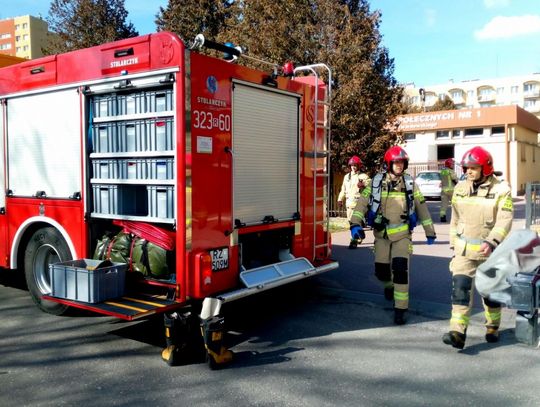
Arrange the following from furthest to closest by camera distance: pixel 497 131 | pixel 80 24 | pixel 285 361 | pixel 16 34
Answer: pixel 16 34
pixel 497 131
pixel 80 24
pixel 285 361

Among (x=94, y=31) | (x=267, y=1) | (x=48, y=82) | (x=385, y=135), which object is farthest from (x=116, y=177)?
(x=94, y=31)

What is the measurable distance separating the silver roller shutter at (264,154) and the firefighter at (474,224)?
2.08m

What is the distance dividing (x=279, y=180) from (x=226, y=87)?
1.43 metres

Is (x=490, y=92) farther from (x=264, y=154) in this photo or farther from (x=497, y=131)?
(x=264, y=154)

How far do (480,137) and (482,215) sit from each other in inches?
1289

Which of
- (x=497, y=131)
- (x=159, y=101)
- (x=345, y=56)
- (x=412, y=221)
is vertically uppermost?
(x=345, y=56)

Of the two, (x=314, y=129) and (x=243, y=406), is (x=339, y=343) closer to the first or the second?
(x=243, y=406)

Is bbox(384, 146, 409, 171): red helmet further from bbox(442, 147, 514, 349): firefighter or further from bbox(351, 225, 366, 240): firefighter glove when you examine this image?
bbox(442, 147, 514, 349): firefighter

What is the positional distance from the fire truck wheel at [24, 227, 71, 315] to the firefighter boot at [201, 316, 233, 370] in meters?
2.36

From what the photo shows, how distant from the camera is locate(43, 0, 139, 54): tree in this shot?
77.8ft

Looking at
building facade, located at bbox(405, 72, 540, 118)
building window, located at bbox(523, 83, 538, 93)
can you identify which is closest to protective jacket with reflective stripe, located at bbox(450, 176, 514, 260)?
building facade, located at bbox(405, 72, 540, 118)

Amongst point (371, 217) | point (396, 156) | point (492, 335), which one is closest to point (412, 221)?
point (371, 217)

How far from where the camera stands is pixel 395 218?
19.3 ft

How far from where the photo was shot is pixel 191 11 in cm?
2481
